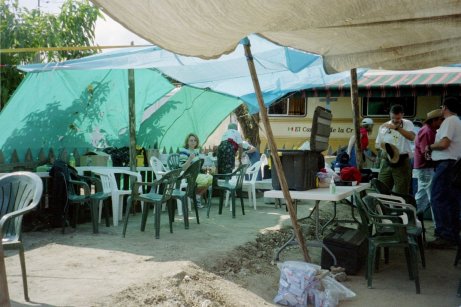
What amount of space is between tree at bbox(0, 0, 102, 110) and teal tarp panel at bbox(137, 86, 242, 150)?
7.59 feet

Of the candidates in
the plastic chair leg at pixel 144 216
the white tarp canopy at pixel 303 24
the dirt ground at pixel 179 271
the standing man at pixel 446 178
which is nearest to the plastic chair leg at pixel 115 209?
the dirt ground at pixel 179 271

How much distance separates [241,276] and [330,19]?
259 centimetres

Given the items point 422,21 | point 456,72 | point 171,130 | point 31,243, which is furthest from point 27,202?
point 456,72

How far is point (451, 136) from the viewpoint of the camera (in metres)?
6.26

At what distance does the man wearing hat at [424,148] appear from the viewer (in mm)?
6875

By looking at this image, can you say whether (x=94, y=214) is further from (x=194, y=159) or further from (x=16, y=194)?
(x=194, y=159)

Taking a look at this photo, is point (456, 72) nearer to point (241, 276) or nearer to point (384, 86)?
point (384, 86)

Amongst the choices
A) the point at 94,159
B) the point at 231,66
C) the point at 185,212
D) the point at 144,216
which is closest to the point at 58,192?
the point at 144,216

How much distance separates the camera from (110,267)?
203 inches

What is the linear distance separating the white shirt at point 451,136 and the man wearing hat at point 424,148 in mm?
443

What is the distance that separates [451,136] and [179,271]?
12.3 feet

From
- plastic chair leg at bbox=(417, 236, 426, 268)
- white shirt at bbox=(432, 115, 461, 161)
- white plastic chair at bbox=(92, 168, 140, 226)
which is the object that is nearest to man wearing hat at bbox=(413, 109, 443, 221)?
white shirt at bbox=(432, 115, 461, 161)

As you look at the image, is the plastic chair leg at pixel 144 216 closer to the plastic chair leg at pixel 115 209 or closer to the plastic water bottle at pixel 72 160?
the plastic chair leg at pixel 115 209

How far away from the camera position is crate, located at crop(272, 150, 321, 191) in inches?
206
